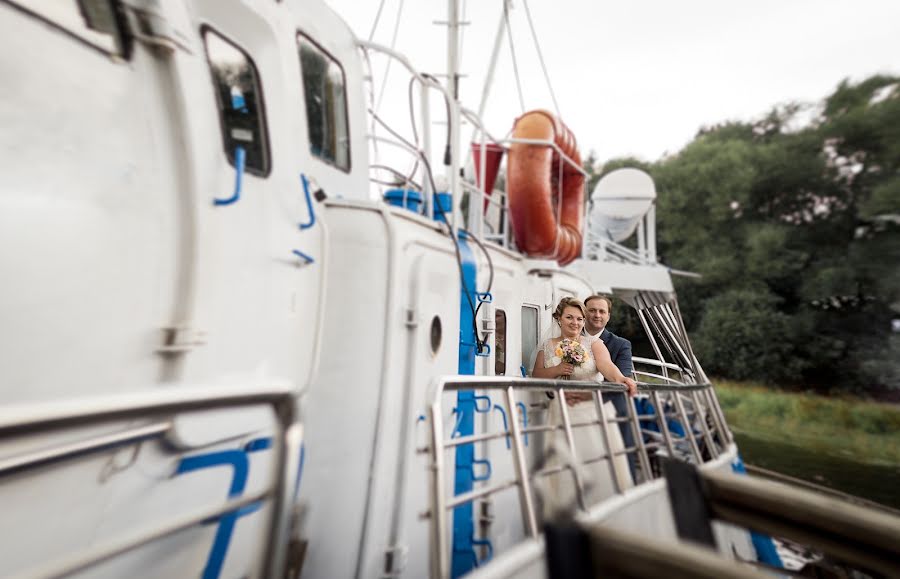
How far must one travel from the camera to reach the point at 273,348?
2043 mm

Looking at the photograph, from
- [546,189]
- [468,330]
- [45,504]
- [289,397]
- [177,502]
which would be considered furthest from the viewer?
[546,189]

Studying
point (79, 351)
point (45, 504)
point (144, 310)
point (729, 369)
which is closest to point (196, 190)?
point (144, 310)

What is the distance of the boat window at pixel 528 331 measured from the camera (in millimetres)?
4587

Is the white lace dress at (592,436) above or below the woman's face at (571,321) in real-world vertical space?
below

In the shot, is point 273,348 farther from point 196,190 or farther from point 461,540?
point 461,540

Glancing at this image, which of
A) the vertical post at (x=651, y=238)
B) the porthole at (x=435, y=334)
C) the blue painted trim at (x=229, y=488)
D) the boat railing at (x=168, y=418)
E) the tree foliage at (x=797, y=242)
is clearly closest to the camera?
the boat railing at (x=168, y=418)

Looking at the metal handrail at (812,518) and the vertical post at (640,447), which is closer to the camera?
the metal handrail at (812,518)

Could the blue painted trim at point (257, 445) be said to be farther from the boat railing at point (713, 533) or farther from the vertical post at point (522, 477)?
the boat railing at point (713, 533)

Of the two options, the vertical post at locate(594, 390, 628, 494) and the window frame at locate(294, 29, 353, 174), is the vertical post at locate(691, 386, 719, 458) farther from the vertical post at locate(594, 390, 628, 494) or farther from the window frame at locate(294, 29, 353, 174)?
the window frame at locate(294, 29, 353, 174)

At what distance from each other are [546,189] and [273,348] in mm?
3464

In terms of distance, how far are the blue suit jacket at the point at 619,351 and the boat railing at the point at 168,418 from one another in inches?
108

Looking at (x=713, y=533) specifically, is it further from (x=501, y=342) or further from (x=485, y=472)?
(x=501, y=342)

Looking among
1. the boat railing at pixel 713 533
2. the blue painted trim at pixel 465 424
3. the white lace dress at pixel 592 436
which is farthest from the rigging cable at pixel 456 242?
the boat railing at pixel 713 533

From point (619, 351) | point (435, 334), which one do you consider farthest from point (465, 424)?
point (619, 351)
